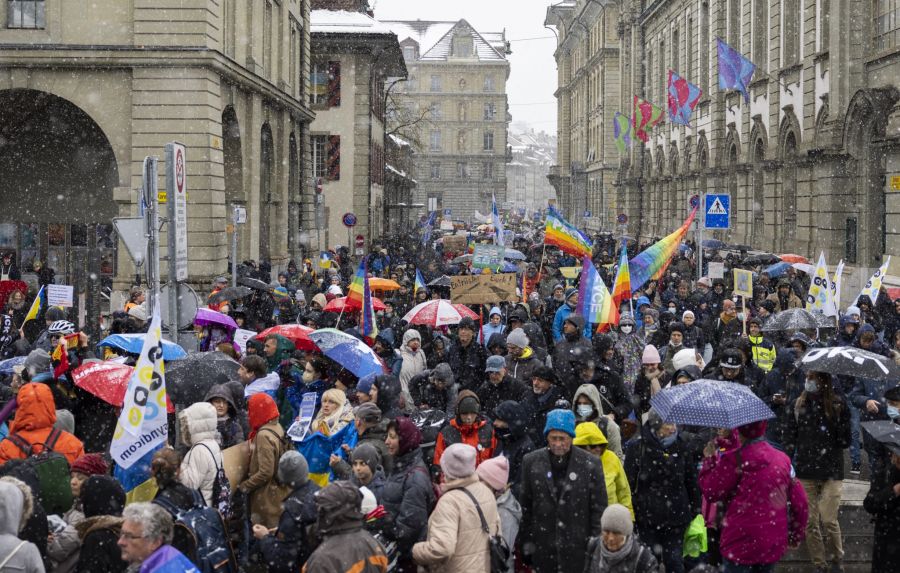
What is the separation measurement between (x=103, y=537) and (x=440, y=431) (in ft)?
10.9

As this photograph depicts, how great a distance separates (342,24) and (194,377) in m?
41.8

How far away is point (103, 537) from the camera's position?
547cm

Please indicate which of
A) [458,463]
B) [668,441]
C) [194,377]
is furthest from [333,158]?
[458,463]

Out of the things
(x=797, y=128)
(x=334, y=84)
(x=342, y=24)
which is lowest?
(x=797, y=128)

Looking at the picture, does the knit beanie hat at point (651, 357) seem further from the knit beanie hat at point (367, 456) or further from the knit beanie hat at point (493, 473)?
the knit beanie hat at point (367, 456)

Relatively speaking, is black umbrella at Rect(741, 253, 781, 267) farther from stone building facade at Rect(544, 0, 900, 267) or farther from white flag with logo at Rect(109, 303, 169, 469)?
white flag with logo at Rect(109, 303, 169, 469)

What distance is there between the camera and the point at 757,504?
6.81m

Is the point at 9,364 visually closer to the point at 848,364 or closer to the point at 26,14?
the point at 848,364

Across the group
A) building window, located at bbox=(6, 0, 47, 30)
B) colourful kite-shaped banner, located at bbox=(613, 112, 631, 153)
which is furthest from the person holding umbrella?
colourful kite-shaped banner, located at bbox=(613, 112, 631, 153)

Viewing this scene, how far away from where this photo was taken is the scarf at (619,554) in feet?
19.7

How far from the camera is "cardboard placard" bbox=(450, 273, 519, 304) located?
17.1m

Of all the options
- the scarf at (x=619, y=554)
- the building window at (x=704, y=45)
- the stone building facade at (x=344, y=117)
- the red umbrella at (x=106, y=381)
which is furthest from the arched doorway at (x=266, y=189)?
the scarf at (x=619, y=554)

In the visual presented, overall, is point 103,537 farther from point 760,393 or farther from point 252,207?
point 252,207

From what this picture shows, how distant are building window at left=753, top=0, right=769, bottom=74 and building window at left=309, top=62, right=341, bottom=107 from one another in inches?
773
